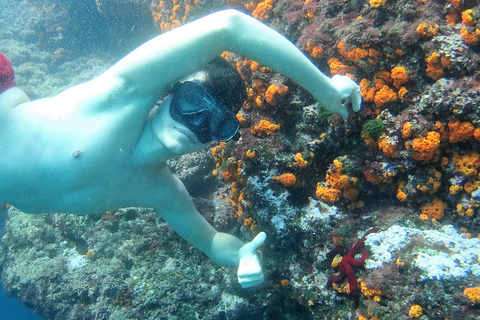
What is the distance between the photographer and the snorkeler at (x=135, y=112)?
2.08 metres

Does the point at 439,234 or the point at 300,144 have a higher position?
the point at 300,144

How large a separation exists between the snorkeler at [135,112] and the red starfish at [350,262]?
1403 mm

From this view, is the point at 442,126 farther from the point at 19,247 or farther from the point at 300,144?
the point at 19,247

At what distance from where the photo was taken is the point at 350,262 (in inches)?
113

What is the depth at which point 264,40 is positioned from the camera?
2.10 meters

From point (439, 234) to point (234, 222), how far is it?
281cm

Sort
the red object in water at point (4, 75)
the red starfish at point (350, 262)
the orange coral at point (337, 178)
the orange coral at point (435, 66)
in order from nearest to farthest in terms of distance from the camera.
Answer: the red object in water at point (4, 75) → the orange coral at point (435, 66) → the red starfish at point (350, 262) → the orange coral at point (337, 178)

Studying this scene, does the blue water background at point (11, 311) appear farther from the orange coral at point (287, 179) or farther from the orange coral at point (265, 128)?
the orange coral at point (287, 179)

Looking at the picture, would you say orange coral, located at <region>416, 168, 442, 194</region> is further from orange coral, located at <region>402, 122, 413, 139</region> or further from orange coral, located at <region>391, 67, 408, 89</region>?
orange coral, located at <region>391, 67, 408, 89</region>

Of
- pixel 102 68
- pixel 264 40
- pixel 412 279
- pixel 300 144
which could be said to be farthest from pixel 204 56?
pixel 102 68

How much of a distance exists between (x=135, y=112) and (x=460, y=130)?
2724 mm

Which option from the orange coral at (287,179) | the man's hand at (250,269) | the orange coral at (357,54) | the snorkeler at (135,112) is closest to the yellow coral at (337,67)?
the orange coral at (357,54)

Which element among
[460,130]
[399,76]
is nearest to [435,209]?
[460,130]

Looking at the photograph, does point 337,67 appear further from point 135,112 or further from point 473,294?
point 473,294
